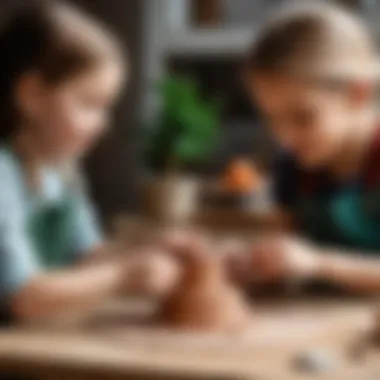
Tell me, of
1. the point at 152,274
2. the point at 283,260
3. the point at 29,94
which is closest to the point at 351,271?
the point at 283,260

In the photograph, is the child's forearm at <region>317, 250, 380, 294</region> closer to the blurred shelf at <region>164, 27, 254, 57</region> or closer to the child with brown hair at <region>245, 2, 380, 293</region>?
the child with brown hair at <region>245, 2, 380, 293</region>

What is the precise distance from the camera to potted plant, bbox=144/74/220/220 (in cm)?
99

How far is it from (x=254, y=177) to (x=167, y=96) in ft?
0.33

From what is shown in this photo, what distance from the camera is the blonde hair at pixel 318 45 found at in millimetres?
889

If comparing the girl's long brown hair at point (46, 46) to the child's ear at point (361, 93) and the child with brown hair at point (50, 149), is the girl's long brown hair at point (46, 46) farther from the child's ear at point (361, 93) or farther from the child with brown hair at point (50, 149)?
the child's ear at point (361, 93)

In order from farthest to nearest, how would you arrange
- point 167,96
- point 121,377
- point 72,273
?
point 167,96, point 72,273, point 121,377

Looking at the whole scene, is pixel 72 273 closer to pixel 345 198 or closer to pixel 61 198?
pixel 61 198

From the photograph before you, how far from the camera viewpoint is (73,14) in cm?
93

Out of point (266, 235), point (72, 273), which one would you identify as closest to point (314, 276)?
point (266, 235)

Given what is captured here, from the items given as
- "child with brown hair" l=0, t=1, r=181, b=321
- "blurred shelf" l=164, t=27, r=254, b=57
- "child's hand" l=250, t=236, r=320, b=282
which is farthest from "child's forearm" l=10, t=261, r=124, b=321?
"blurred shelf" l=164, t=27, r=254, b=57

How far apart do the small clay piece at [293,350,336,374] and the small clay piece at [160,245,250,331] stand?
9 cm

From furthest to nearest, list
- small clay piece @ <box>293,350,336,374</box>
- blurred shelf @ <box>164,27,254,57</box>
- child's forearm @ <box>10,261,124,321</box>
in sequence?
blurred shelf @ <box>164,27,254,57</box>, child's forearm @ <box>10,261,124,321</box>, small clay piece @ <box>293,350,336,374</box>

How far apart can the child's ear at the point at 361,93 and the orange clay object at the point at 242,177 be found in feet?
0.39

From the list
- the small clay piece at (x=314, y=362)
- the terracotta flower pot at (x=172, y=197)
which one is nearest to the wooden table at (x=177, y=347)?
the small clay piece at (x=314, y=362)
